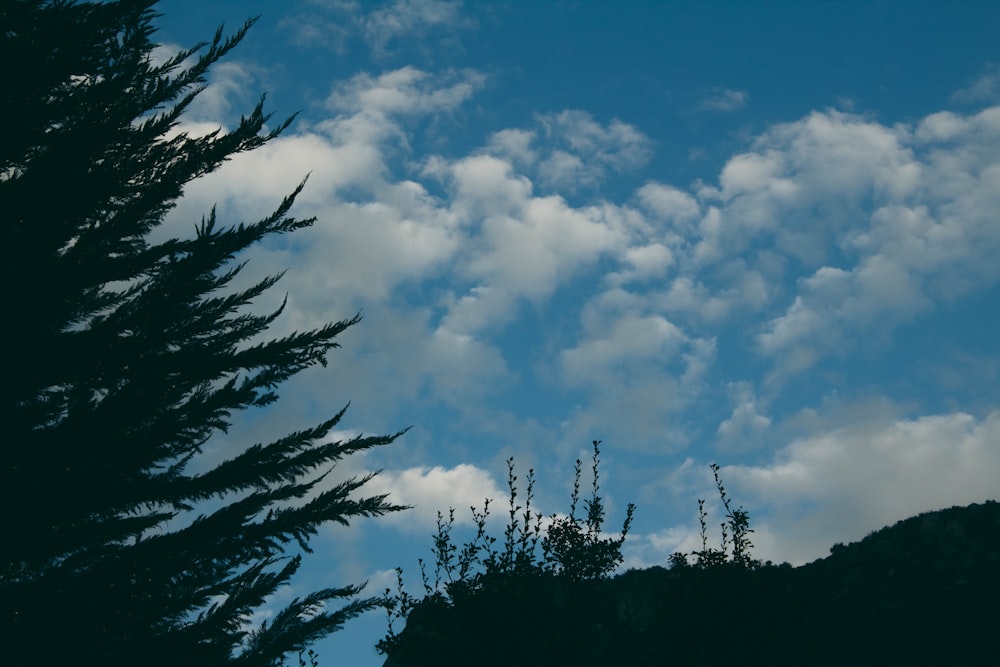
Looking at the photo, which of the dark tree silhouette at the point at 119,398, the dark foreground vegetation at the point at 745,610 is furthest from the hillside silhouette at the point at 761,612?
the dark tree silhouette at the point at 119,398

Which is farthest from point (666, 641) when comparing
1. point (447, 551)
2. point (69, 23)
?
point (69, 23)

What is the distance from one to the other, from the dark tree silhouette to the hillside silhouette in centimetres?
835

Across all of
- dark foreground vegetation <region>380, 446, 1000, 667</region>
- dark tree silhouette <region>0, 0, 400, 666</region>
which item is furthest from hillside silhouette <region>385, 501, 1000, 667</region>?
dark tree silhouette <region>0, 0, 400, 666</region>

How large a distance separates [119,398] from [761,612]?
1476 cm

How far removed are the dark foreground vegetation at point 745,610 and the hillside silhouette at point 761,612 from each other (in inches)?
1.4

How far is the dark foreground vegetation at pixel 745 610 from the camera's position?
12.9m

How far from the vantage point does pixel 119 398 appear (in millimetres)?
4094

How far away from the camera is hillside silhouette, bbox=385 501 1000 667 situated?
1289 centimetres

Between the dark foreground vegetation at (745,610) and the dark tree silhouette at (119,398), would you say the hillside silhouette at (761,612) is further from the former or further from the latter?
the dark tree silhouette at (119,398)

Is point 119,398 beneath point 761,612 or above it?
above

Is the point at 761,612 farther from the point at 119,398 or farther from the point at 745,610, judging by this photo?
the point at 119,398

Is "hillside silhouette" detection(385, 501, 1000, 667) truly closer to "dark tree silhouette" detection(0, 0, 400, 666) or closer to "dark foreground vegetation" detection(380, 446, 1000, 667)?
"dark foreground vegetation" detection(380, 446, 1000, 667)

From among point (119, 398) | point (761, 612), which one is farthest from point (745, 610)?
point (119, 398)

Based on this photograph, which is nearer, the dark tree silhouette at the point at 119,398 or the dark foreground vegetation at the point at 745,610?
the dark tree silhouette at the point at 119,398
